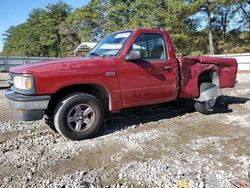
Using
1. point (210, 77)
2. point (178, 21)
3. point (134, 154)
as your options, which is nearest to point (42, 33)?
point (178, 21)

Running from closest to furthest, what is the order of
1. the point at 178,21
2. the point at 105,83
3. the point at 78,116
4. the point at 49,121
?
the point at 78,116 < the point at 105,83 < the point at 49,121 < the point at 178,21

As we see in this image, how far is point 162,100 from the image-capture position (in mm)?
6176

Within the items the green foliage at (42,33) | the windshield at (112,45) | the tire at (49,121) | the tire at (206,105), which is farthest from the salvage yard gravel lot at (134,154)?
the green foliage at (42,33)

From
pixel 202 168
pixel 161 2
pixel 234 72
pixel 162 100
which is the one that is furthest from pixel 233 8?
pixel 202 168

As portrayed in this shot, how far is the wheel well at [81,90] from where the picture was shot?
5082mm

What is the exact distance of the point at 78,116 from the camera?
511cm

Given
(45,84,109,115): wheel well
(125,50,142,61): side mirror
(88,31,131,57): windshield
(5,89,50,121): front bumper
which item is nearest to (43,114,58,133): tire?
(45,84,109,115): wheel well

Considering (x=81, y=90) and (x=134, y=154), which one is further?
(x=81, y=90)

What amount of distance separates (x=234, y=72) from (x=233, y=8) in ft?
97.9

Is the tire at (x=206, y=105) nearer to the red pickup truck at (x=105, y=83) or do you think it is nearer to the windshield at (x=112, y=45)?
the red pickup truck at (x=105, y=83)

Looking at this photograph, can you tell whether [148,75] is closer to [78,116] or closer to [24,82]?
[78,116]

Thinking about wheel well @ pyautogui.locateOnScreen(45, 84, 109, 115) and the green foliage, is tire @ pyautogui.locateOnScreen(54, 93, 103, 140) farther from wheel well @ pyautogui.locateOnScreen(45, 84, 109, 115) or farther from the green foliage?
the green foliage

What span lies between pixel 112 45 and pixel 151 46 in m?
0.82

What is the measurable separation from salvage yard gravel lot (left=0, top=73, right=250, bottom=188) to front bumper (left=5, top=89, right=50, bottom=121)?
0.56 meters
